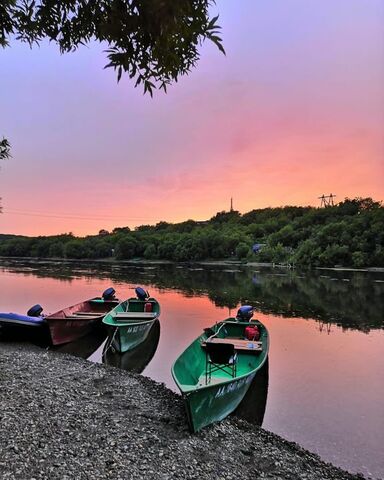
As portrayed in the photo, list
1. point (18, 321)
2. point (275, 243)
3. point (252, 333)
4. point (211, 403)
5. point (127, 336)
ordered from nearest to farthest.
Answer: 1. point (211, 403)
2. point (252, 333)
3. point (18, 321)
4. point (127, 336)
5. point (275, 243)

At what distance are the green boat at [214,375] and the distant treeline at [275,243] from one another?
87.9m

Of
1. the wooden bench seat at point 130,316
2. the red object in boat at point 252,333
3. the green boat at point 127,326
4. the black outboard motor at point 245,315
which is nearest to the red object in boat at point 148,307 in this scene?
the green boat at point 127,326

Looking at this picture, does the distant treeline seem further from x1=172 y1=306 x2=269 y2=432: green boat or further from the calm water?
x1=172 y1=306 x2=269 y2=432: green boat

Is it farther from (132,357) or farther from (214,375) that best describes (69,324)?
(214,375)

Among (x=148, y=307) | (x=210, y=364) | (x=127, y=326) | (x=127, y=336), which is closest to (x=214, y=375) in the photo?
(x=210, y=364)

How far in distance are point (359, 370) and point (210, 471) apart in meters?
10.7

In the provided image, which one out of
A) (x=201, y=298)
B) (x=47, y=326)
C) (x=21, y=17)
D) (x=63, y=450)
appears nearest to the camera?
(x=21, y=17)

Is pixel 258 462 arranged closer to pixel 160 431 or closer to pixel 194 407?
pixel 194 407

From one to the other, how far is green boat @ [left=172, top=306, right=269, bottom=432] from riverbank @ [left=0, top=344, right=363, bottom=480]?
42 centimetres

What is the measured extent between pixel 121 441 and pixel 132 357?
361 inches

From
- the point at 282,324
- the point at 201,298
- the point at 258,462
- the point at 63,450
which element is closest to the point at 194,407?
the point at 258,462

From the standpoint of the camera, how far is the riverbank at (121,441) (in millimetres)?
6621

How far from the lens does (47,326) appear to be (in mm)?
16547

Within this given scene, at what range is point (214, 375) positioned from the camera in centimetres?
1102
